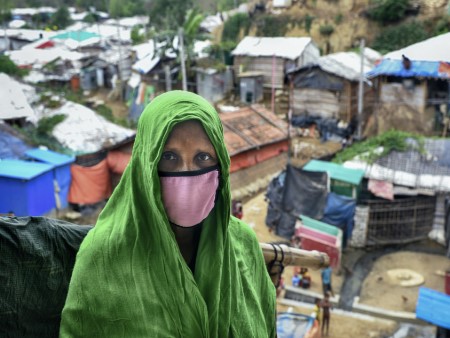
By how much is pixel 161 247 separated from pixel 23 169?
1094 cm

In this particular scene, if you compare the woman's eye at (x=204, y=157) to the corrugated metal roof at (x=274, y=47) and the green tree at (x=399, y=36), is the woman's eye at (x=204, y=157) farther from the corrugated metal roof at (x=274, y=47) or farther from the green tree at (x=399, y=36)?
the green tree at (x=399, y=36)

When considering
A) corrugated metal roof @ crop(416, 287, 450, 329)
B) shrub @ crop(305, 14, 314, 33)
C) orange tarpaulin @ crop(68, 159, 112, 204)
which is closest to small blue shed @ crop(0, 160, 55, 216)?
orange tarpaulin @ crop(68, 159, 112, 204)

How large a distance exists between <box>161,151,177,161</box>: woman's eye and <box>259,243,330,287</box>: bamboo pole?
73cm

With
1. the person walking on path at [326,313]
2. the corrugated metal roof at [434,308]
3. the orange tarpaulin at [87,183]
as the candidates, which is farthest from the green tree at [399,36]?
the corrugated metal roof at [434,308]

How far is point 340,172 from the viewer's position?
1168cm

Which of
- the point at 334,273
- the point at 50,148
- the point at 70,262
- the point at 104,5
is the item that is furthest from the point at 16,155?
the point at 104,5

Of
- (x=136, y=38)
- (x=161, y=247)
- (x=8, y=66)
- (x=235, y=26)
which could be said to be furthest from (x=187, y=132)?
(x=136, y=38)

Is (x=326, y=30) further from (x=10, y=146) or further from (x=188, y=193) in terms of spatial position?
(x=188, y=193)

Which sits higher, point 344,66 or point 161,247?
point 161,247

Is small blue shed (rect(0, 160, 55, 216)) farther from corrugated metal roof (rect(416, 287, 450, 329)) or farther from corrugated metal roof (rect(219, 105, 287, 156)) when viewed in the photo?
corrugated metal roof (rect(416, 287, 450, 329))

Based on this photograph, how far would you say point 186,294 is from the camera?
1.44 metres

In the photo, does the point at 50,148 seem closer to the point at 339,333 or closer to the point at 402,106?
the point at 339,333

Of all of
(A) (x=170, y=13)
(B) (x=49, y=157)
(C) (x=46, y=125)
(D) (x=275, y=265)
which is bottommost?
(B) (x=49, y=157)

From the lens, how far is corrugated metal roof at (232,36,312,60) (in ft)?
80.4
